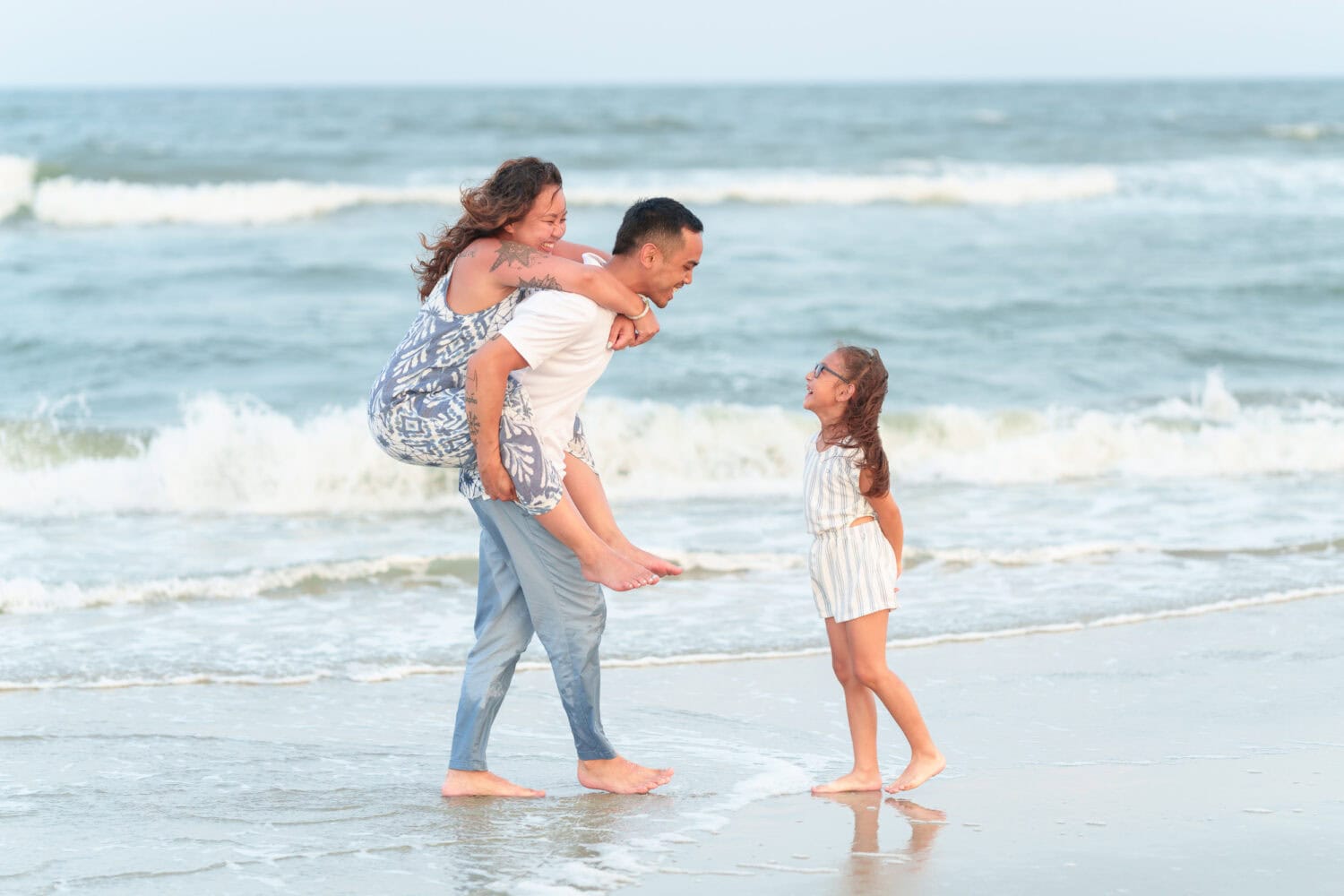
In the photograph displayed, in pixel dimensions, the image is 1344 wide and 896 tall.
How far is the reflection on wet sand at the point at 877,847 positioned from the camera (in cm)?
320

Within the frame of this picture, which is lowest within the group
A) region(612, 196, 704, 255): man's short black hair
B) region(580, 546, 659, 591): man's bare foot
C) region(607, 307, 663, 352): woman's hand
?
region(580, 546, 659, 591): man's bare foot

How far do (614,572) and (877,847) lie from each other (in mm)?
934

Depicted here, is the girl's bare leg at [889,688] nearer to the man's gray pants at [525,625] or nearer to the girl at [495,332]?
the girl at [495,332]

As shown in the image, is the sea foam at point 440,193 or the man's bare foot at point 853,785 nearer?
the man's bare foot at point 853,785

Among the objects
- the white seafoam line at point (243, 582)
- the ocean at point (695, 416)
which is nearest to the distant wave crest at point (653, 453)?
the ocean at point (695, 416)

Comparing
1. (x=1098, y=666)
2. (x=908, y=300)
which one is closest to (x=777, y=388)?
(x=908, y=300)

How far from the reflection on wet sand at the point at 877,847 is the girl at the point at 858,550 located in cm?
8

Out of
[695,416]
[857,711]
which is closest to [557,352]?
[857,711]

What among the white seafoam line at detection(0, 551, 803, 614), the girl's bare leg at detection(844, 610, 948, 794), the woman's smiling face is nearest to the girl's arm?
the girl's bare leg at detection(844, 610, 948, 794)

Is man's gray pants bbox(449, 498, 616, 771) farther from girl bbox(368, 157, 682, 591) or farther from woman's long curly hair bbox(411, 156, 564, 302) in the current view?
woman's long curly hair bbox(411, 156, 564, 302)

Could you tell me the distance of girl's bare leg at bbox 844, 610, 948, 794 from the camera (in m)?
3.87

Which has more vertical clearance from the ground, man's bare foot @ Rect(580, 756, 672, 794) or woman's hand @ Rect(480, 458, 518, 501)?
woman's hand @ Rect(480, 458, 518, 501)

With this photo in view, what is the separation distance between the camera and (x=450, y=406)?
353 centimetres

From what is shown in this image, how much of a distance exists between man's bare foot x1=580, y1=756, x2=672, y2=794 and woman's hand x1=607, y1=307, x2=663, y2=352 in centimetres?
116
